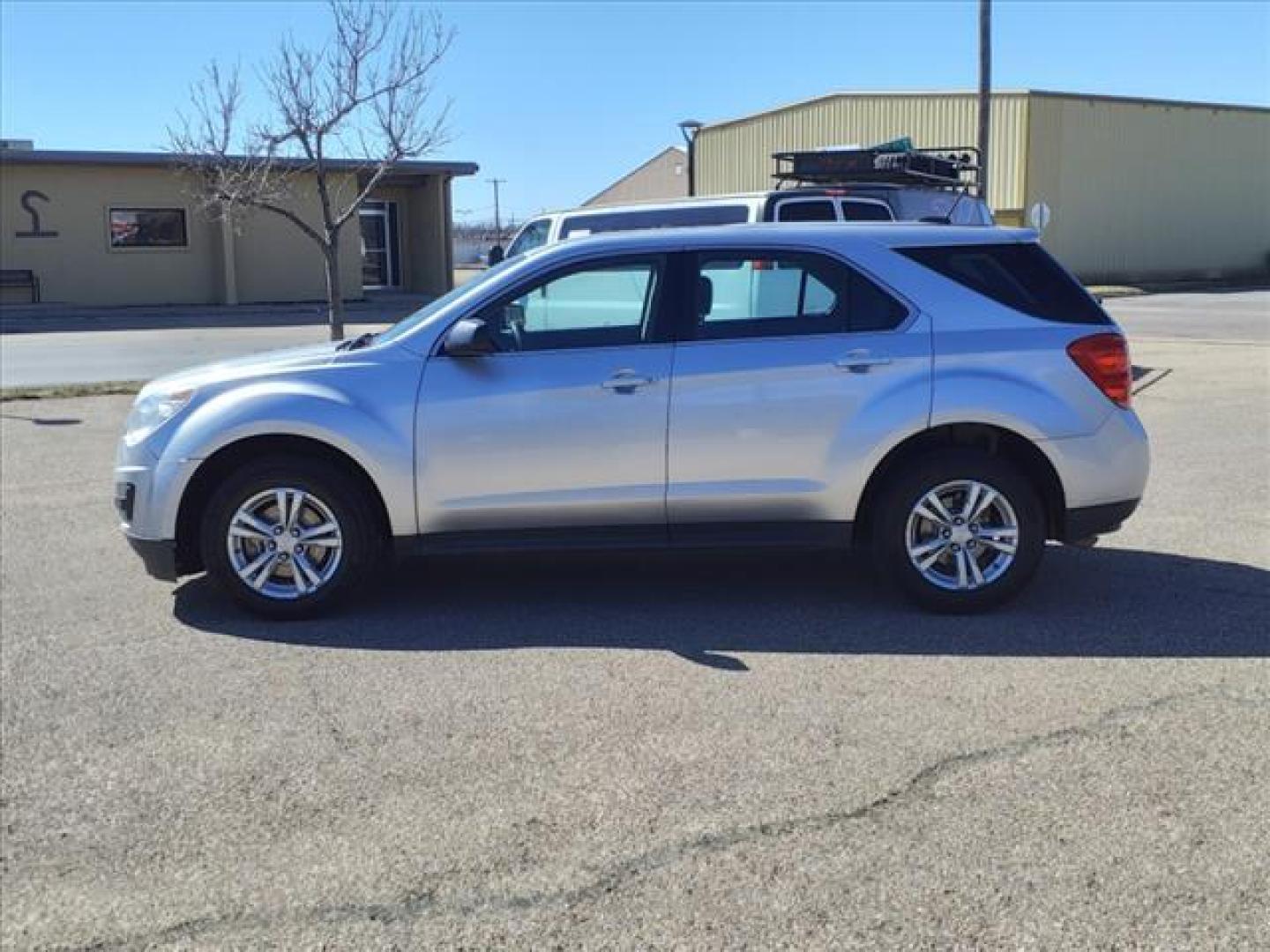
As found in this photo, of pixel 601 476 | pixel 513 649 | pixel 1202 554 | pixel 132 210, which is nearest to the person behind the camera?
pixel 513 649

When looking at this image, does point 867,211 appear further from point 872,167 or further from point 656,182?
point 656,182

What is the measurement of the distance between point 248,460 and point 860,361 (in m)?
2.83

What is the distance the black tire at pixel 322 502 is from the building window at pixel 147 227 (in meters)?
29.4

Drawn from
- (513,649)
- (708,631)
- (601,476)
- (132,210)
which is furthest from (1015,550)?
(132,210)

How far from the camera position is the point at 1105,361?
18.6 feet

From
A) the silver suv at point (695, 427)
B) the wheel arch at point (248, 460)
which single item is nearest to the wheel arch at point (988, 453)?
the silver suv at point (695, 427)

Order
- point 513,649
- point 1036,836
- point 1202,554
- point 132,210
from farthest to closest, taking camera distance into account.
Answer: point 132,210 < point 1202,554 < point 513,649 < point 1036,836

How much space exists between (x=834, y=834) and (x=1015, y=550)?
2457 mm

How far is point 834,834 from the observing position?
361 cm

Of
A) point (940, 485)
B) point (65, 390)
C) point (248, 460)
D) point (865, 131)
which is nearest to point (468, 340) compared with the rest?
point (248, 460)

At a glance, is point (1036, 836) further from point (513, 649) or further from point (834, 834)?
point (513, 649)

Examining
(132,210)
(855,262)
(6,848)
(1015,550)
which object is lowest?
(6,848)

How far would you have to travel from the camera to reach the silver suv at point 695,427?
564 cm

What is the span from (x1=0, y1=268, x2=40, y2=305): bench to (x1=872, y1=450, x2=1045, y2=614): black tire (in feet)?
100.0
